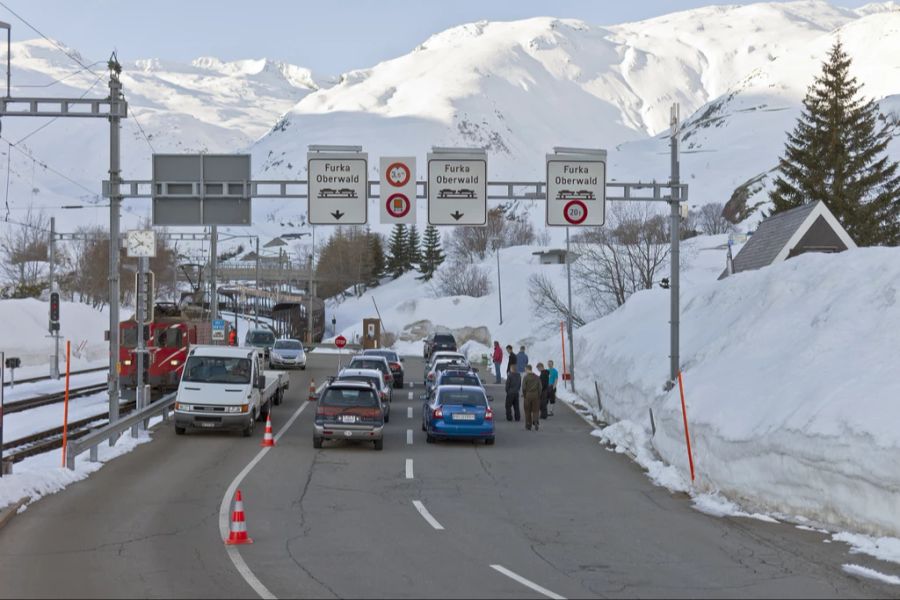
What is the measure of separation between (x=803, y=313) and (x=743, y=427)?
4706 millimetres

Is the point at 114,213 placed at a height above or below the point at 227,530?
above

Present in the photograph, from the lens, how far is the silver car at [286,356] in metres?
51.3

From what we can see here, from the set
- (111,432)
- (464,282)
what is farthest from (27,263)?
(111,432)

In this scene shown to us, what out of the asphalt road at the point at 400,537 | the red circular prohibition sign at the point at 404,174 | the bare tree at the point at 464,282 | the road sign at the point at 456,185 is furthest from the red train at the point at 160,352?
the bare tree at the point at 464,282

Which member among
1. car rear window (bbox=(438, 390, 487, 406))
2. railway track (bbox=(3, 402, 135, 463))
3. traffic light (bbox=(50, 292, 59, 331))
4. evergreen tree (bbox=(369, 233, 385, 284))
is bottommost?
railway track (bbox=(3, 402, 135, 463))

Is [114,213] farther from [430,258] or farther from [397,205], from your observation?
[430,258]

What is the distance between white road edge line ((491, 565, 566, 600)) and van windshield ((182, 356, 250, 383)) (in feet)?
49.4

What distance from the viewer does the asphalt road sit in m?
11.0

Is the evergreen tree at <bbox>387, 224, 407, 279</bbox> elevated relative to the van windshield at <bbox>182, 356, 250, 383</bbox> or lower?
elevated

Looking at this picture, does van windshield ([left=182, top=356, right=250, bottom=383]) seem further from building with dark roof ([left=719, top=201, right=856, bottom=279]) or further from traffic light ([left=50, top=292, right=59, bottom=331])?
building with dark roof ([left=719, top=201, right=856, bottom=279])

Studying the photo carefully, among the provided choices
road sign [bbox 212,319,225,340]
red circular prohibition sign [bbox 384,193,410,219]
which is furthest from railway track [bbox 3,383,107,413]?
red circular prohibition sign [bbox 384,193,410,219]

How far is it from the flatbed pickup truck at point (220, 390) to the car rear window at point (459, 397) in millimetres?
4916

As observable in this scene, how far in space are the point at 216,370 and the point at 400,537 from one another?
13.3 meters

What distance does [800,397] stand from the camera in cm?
1625
